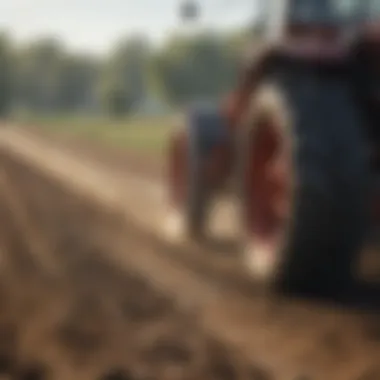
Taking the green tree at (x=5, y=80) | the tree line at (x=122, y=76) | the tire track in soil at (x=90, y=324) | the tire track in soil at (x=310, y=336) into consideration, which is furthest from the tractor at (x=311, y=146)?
the tree line at (x=122, y=76)

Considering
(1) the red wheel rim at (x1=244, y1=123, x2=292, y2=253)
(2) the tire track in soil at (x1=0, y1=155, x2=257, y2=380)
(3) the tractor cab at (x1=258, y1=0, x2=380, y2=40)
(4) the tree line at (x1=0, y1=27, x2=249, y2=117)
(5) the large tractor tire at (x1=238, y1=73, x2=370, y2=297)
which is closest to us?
(2) the tire track in soil at (x1=0, y1=155, x2=257, y2=380)

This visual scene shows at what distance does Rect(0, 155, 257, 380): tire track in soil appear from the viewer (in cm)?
382

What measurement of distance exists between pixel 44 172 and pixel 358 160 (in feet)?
37.2

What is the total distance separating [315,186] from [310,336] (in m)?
0.66

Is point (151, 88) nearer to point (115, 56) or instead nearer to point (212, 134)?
point (115, 56)

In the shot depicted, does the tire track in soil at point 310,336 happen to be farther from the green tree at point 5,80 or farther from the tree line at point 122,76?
the tree line at point 122,76

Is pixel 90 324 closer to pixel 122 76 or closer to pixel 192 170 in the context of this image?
pixel 192 170

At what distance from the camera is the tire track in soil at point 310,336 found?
151 inches

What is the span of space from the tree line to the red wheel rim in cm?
2643

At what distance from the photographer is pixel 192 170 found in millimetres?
7129

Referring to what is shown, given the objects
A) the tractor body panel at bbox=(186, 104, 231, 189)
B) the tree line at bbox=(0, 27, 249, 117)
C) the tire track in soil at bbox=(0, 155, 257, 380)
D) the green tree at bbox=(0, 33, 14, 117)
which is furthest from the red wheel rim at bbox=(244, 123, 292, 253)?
the tree line at bbox=(0, 27, 249, 117)

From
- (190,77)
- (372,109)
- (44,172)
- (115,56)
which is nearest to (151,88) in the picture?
(115,56)

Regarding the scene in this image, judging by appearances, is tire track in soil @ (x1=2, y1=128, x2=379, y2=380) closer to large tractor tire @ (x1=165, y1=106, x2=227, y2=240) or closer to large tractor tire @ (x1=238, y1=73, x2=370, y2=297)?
large tractor tire @ (x1=238, y1=73, x2=370, y2=297)

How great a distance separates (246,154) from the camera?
219 inches
